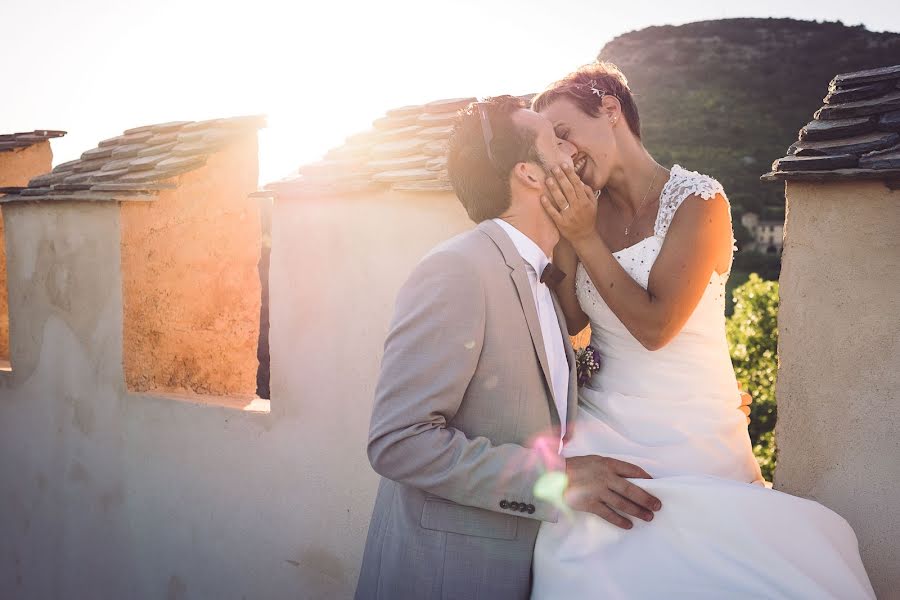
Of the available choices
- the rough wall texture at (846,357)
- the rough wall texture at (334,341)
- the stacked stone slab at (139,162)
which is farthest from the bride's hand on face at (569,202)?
the stacked stone slab at (139,162)

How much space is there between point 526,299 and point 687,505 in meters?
0.80

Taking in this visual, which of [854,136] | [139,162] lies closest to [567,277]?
[854,136]

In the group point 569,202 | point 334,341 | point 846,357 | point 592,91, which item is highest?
point 592,91

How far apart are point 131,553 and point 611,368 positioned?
13.4 ft

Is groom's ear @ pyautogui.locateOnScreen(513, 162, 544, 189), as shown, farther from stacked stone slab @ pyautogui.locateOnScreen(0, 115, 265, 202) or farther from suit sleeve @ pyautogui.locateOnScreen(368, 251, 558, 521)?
stacked stone slab @ pyautogui.locateOnScreen(0, 115, 265, 202)

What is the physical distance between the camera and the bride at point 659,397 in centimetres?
206

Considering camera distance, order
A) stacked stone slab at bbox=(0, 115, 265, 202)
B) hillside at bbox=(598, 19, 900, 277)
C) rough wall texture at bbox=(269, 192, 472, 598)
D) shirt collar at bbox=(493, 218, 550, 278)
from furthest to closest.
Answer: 1. hillside at bbox=(598, 19, 900, 277)
2. stacked stone slab at bbox=(0, 115, 265, 202)
3. rough wall texture at bbox=(269, 192, 472, 598)
4. shirt collar at bbox=(493, 218, 550, 278)

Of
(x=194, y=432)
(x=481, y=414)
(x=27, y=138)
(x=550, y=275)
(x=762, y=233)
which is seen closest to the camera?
(x=481, y=414)

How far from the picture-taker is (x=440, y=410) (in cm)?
209

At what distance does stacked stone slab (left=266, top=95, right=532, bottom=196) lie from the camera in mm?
3859

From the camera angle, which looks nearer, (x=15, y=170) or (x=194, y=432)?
(x=194, y=432)

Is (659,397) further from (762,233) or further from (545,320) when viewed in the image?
(762,233)

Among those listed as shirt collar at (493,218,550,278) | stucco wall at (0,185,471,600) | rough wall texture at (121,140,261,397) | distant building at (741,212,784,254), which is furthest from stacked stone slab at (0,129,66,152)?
distant building at (741,212,784,254)

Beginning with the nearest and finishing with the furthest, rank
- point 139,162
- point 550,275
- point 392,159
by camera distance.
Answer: point 550,275 → point 392,159 → point 139,162
